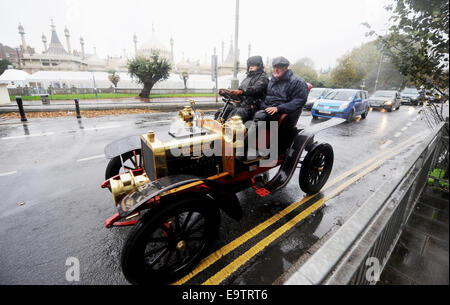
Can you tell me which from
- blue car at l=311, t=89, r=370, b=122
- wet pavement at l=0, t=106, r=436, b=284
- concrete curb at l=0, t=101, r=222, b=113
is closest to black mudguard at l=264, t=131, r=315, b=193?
wet pavement at l=0, t=106, r=436, b=284

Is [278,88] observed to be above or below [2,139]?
above

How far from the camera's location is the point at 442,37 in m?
2.49

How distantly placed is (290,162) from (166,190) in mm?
2186

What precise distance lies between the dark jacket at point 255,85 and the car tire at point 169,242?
2.01 metres

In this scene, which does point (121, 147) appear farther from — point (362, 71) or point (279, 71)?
point (362, 71)

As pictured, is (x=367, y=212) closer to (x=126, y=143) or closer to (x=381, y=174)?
(x=126, y=143)

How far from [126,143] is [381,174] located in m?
5.37

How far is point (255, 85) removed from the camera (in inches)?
140

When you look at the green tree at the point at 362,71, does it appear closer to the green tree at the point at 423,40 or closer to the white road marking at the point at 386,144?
the white road marking at the point at 386,144

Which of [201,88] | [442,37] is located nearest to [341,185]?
[442,37]

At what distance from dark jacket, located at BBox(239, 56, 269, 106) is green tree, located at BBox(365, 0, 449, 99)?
5.39ft

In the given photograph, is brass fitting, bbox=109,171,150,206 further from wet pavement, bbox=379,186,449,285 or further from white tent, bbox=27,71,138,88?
white tent, bbox=27,71,138,88

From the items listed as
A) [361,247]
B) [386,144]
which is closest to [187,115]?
[361,247]

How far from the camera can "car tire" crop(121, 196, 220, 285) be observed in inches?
77.8
